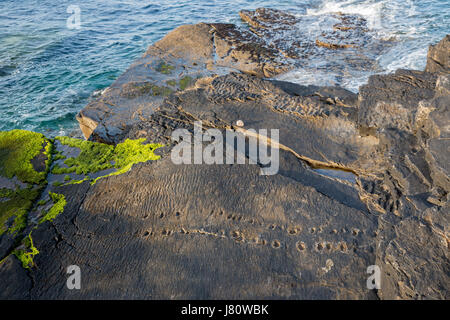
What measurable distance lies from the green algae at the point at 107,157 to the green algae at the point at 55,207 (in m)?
0.32

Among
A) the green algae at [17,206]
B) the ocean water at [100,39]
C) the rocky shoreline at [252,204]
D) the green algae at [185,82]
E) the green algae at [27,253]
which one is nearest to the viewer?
the rocky shoreline at [252,204]

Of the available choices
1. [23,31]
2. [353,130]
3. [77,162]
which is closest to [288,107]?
[353,130]

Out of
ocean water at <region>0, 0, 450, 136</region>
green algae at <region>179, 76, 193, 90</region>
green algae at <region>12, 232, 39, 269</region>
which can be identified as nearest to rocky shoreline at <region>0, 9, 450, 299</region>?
green algae at <region>12, 232, 39, 269</region>

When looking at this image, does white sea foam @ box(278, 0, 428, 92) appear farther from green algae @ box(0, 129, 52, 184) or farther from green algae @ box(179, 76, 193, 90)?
green algae @ box(0, 129, 52, 184)

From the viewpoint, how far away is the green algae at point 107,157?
16.1 feet

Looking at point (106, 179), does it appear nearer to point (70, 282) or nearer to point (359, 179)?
point (70, 282)

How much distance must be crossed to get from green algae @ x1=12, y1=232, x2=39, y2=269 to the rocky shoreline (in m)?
0.01

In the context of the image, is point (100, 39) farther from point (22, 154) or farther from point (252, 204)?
point (252, 204)

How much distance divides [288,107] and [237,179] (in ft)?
5.98

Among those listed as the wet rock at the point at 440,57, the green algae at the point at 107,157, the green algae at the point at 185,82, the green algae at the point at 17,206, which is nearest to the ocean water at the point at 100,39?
the wet rock at the point at 440,57

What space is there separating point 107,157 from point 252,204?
2.45 m

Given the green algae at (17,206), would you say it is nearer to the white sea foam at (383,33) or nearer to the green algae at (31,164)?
the green algae at (31,164)

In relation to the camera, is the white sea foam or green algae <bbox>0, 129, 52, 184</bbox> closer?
green algae <bbox>0, 129, 52, 184</bbox>

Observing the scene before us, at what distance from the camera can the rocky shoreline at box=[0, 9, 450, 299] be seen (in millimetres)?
3324
